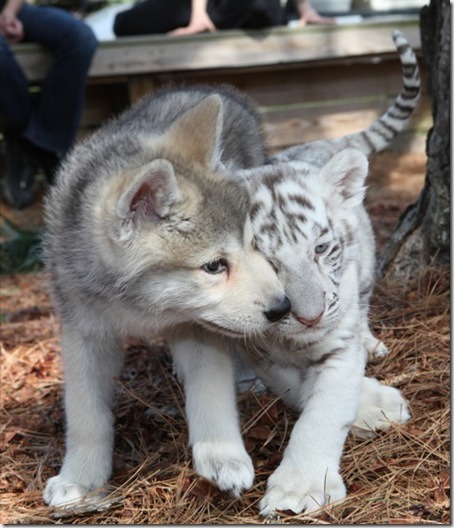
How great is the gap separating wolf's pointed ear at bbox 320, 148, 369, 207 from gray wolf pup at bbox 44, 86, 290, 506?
377 millimetres

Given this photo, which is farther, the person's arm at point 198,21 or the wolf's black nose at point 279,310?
the person's arm at point 198,21

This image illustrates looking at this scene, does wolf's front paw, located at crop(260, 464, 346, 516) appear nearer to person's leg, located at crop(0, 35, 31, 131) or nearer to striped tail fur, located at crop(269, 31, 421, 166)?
striped tail fur, located at crop(269, 31, 421, 166)

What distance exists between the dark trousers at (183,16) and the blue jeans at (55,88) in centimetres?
81

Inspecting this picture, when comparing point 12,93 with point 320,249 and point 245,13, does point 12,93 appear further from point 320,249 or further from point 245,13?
point 320,249

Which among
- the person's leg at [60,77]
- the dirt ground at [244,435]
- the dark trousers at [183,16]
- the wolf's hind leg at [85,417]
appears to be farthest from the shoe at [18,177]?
the wolf's hind leg at [85,417]

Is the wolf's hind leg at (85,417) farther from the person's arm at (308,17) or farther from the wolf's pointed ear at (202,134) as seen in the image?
the person's arm at (308,17)

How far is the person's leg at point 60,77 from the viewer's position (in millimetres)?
6910

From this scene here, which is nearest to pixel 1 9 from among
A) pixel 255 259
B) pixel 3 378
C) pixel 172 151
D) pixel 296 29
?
pixel 296 29

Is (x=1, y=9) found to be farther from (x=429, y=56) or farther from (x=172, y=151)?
(x=172, y=151)

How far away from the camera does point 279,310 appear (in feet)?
9.17

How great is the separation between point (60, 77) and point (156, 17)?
48.0 inches

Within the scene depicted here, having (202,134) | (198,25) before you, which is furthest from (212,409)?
(198,25)

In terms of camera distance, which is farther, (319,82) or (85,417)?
(319,82)

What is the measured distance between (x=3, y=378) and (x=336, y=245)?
7.01 ft
